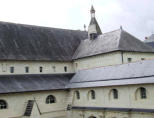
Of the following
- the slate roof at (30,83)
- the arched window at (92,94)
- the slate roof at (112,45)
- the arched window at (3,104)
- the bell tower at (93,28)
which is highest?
the bell tower at (93,28)

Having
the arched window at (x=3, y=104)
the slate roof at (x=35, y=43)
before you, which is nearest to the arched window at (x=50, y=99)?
the arched window at (x=3, y=104)

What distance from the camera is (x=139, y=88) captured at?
960 inches

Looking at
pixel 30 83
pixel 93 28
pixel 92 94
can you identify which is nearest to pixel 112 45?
pixel 93 28

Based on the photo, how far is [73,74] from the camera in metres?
38.4

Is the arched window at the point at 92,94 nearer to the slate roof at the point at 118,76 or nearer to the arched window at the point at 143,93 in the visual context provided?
the slate roof at the point at 118,76

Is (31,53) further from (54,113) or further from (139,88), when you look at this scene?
(139,88)

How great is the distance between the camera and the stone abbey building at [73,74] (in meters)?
25.4

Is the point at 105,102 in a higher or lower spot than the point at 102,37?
lower

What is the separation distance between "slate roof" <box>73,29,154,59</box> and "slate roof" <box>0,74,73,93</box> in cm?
595

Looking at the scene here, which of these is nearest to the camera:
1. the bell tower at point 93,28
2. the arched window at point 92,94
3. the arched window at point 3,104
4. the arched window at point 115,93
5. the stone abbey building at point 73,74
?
the stone abbey building at point 73,74

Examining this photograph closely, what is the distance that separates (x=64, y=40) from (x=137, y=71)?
19.0 metres

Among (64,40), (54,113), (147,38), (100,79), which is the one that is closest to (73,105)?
(54,113)

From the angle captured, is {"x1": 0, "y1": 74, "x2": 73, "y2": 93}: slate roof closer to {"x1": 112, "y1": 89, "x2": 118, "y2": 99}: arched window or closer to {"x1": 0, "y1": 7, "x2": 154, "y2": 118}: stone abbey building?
{"x1": 0, "y1": 7, "x2": 154, "y2": 118}: stone abbey building

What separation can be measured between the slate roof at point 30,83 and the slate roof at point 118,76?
2.05 metres
